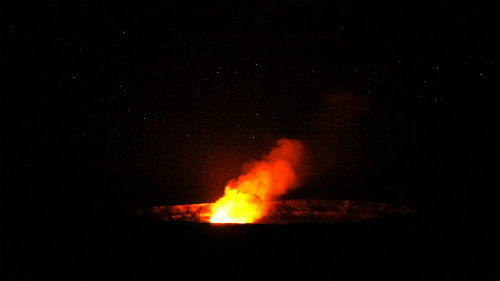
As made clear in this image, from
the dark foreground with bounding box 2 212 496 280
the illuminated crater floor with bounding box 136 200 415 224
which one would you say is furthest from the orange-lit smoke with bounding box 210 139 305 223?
the dark foreground with bounding box 2 212 496 280

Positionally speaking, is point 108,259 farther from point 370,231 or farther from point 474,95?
point 474,95

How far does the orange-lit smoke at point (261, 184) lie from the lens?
3.56 metres

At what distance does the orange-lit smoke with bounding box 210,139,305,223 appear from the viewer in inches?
140

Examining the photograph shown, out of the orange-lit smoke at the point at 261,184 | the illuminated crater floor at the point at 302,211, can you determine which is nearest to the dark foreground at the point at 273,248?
the illuminated crater floor at the point at 302,211

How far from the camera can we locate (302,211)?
3.55m

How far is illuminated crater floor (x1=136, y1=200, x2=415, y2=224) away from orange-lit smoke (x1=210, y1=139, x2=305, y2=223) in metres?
0.09

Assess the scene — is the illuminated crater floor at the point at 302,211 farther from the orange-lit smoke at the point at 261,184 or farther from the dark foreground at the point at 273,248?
the dark foreground at the point at 273,248

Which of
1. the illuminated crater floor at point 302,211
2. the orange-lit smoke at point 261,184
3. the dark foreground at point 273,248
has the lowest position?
the dark foreground at point 273,248

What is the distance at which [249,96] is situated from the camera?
162 inches

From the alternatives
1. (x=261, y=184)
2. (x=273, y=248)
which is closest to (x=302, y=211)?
(x=261, y=184)

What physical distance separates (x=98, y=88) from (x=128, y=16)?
0.70 meters

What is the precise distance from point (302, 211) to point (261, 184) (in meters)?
0.49

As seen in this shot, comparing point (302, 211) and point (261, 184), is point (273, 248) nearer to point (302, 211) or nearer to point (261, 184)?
point (302, 211)

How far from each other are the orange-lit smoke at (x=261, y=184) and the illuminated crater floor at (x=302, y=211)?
0.09 meters
